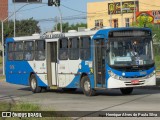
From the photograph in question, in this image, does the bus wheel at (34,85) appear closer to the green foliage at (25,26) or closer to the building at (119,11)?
the building at (119,11)

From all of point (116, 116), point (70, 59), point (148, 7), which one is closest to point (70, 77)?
point (70, 59)

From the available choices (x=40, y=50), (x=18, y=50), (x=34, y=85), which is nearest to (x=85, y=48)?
(x=40, y=50)

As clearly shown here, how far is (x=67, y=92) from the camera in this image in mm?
26891

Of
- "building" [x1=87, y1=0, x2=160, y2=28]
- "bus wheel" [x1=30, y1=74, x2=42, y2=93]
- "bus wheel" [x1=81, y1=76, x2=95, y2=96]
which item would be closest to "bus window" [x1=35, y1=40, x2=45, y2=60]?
"bus wheel" [x1=30, y1=74, x2=42, y2=93]

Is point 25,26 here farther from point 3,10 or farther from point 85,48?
point 85,48

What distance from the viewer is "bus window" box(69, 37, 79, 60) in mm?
23891

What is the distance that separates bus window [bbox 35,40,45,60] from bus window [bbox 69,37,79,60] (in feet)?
8.26

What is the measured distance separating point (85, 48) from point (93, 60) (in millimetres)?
874

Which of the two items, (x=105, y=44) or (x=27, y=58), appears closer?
(x=105, y=44)

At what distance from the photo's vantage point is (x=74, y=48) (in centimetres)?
2406

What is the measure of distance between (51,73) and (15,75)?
156 inches

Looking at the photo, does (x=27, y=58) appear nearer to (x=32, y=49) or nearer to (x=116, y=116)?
(x=32, y=49)

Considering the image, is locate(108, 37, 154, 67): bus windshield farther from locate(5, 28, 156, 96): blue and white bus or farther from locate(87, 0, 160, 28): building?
locate(87, 0, 160, 28): building

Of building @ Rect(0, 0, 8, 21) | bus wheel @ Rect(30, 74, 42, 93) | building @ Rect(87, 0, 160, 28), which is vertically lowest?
bus wheel @ Rect(30, 74, 42, 93)
